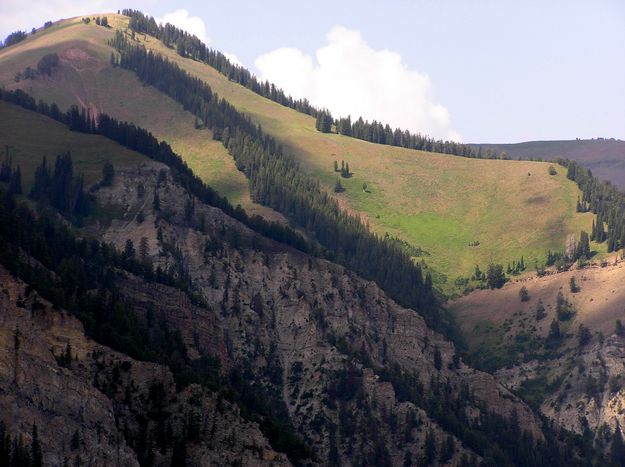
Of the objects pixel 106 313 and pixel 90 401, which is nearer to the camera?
pixel 90 401

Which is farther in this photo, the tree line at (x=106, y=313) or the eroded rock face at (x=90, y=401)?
the tree line at (x=106, y=313)

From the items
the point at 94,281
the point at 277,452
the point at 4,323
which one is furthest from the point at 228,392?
the point at 4,323

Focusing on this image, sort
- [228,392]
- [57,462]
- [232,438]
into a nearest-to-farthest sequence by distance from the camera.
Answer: [57,462] < [232,438] < [228,392]

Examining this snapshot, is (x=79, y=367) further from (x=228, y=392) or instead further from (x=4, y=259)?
(x=228, y=392)

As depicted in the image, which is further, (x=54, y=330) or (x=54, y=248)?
(x=54, y=248)

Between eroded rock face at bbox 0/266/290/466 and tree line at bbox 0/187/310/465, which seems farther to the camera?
tree line at bbox 0/187/310/465

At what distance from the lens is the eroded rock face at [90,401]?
13762 cm

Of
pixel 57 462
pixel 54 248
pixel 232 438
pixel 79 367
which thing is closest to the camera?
pixel 57 462

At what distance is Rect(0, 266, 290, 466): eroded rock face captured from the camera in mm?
137625

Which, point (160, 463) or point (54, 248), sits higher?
point (54, 248)

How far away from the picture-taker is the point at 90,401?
14550 centimetres

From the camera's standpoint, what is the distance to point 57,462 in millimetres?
136000

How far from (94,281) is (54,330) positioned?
109 ft

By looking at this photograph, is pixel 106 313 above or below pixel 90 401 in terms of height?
above
